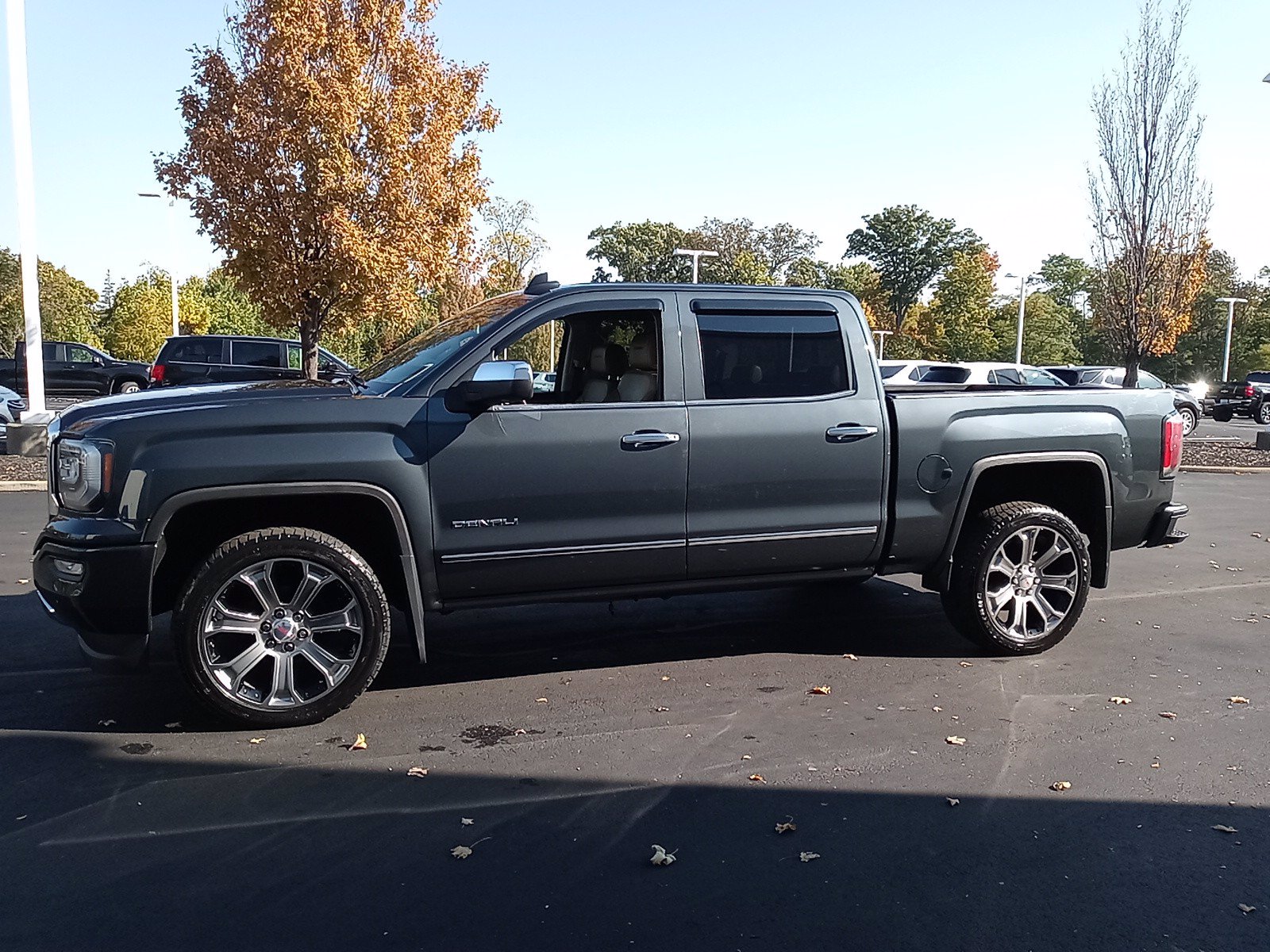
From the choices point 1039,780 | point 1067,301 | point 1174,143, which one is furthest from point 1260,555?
point 1067,301

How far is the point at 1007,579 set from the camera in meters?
5.64

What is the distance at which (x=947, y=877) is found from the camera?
3.22 m

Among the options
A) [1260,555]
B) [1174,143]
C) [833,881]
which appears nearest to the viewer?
[833,881]

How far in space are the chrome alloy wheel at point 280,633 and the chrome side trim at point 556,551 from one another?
50cm

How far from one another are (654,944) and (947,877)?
1.00m

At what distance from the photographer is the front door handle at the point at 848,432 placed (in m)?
5.14

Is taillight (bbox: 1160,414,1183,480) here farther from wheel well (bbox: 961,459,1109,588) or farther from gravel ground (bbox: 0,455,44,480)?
gravel ground (bbox: 0,455,44,480)

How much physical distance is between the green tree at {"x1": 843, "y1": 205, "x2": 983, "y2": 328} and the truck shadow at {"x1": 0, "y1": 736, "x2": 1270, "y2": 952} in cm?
7226

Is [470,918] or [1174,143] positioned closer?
[470,918]

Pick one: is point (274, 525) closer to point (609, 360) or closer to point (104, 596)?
point (104, 596)

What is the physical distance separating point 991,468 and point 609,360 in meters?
2.11

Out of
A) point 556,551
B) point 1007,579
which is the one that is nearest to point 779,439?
point 556,551

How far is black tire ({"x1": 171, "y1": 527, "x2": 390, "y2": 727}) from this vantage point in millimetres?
4285

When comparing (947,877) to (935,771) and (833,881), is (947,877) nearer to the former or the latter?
(833,881)
